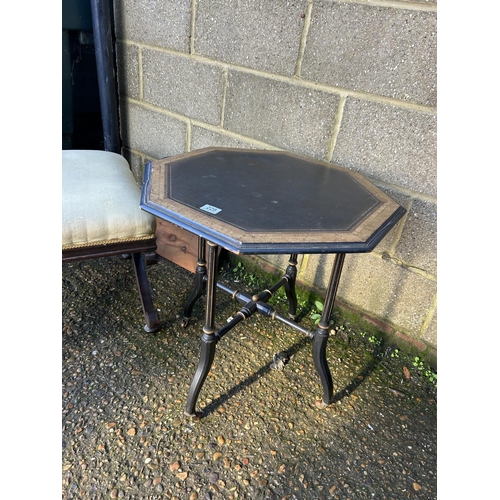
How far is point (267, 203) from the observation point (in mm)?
1299

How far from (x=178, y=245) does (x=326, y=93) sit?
49.8 inches

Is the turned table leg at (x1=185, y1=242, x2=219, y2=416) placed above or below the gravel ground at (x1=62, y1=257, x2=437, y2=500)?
above

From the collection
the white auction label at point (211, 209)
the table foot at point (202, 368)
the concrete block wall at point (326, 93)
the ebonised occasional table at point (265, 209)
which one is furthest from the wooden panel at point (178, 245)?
the white auction label at point (211, 209)

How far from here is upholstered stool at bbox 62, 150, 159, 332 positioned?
5.26ft

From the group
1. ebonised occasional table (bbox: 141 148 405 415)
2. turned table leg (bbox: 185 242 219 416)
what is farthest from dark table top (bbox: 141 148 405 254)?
turned table leg (bbox: 185 242 219 416)

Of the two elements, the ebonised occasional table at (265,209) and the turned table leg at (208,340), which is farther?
the turned table leg at (208,340)

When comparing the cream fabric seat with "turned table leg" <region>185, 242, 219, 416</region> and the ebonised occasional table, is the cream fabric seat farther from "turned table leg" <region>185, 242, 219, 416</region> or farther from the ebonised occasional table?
"turned table leg" <region>185, 242, 219, 416</region>

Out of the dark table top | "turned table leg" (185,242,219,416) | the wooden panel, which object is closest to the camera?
the dark table top

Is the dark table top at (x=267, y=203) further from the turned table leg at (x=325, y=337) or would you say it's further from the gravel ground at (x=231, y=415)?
the gravel ground at (x=231, y=415)

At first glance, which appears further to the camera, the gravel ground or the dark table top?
the gravel ground

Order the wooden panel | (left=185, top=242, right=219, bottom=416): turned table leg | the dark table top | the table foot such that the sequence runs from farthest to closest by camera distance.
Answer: the wooden panel, the table foot, (left=185, top=242, right=219, bottom=416): turned table leg, the dark table top

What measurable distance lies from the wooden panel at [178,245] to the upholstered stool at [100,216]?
64cm

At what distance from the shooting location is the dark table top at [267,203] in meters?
1.12
